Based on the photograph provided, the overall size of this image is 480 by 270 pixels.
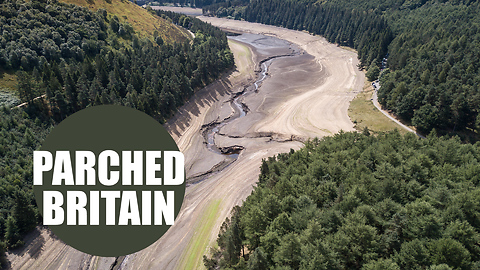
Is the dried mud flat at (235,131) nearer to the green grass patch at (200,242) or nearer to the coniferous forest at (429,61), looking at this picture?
the green grass patch at (200,242)

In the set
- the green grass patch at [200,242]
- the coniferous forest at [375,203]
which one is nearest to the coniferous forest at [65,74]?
the green grass patch at [200,242]

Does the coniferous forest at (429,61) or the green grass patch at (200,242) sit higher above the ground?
the coniferous forest at (429,61)

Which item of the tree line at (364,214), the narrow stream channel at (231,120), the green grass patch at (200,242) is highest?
the tree line at (364,214)

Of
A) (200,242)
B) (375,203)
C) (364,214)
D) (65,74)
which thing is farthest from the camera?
(65,74)

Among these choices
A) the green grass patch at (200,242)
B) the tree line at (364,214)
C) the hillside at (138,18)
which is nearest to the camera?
the tree line at (364,214)

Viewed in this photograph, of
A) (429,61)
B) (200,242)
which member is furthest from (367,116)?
(200,242)

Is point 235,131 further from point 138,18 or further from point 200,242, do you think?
point 138,18
